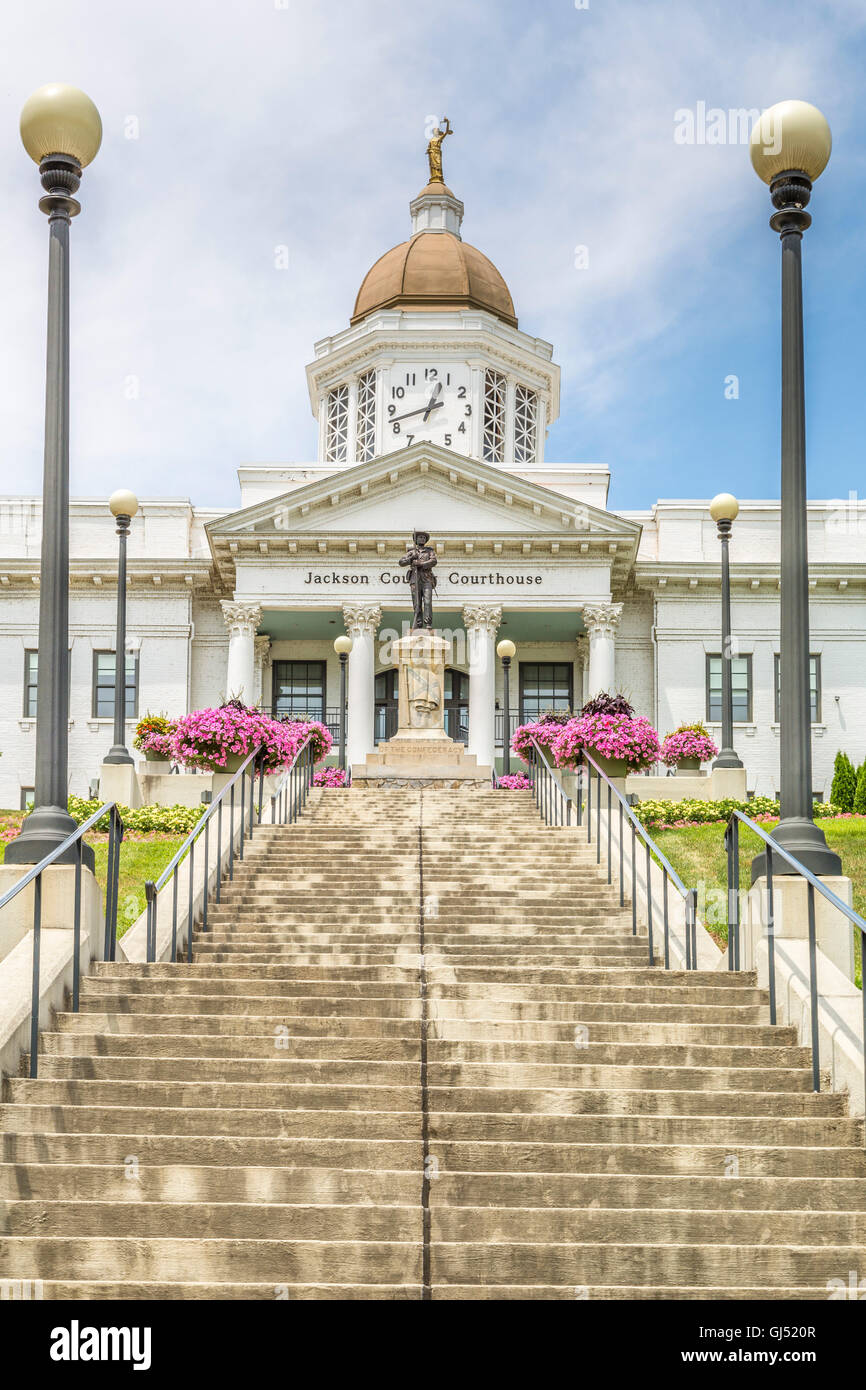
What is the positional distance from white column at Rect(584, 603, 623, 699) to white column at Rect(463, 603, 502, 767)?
244 cm

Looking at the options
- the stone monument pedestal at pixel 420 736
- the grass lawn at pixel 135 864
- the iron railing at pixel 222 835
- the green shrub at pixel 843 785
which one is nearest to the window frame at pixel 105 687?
the stone monument pedestal at pixel 420 736

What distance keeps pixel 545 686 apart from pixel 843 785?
10912 mm

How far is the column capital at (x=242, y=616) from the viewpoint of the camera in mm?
37250

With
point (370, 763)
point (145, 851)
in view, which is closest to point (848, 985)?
point (145, 851)

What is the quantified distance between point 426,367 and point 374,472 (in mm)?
10003

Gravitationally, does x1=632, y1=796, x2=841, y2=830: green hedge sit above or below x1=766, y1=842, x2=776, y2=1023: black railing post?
above

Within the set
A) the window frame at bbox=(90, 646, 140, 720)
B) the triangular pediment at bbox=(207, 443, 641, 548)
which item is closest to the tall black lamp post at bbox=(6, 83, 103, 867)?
the triangular pediment at bbox=(207, 443, 641, 548)

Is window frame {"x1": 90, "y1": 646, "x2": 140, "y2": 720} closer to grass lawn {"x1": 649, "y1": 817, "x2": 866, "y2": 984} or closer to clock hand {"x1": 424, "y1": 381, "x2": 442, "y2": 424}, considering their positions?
clock hand {"x1": 424, "y1": 381, "x2": 442, "y2": 424}

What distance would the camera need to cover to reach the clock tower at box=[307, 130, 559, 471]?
45344 mm

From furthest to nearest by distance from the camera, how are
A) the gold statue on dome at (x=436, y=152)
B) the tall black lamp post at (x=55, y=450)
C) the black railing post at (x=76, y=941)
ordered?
the gold statue on dome at (x=436, y=152) < the tall black lamp post at (x=55, y=450) < the black railing post at (x=76, y=941)

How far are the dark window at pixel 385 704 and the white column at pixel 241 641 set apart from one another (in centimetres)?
491

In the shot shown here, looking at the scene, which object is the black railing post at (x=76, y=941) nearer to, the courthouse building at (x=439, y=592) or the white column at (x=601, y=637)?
the courthouse building at (x=439, y=592)

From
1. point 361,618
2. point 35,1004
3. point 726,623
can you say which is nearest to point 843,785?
point 726,623
